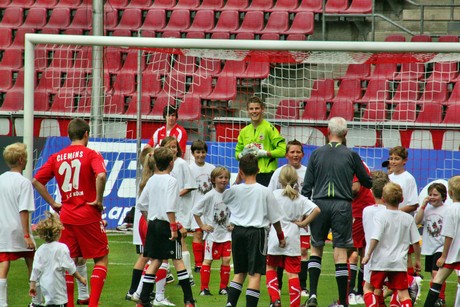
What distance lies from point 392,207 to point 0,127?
10.1 m

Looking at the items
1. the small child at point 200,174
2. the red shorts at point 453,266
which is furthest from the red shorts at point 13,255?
the red shorts at point 453,266

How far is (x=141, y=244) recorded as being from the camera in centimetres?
993

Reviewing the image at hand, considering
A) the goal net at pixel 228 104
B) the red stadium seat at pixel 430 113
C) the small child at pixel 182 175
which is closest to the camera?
the small child at pixel 182 175

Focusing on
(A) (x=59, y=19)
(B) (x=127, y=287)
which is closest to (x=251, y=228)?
(B) (x=127, y=287)

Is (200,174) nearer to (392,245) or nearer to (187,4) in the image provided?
(392,245)

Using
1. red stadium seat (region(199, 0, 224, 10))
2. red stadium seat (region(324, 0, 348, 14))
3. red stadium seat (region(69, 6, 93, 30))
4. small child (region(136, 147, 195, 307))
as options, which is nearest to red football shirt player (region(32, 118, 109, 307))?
small child (region(136, 147, 195, 307))

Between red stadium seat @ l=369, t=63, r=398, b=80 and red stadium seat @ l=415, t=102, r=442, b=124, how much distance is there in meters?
0.79

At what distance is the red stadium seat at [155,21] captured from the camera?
18.9 meters

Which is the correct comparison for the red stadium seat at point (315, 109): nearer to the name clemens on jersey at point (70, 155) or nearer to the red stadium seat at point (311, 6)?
the red stadium seat at point (311, 6)

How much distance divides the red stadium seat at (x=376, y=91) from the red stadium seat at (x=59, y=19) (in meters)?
6.47

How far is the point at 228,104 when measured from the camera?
1617 centimetres

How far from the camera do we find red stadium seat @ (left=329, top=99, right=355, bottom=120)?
15945mm

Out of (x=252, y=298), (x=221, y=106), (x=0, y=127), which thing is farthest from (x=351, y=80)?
(x=252, y=298)

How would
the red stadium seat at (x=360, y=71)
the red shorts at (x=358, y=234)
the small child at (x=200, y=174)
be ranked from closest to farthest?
the red shorts at (x=358, y=234), the small child at (x=200, y=174), the red stadium seat at (x=360, y=71)
